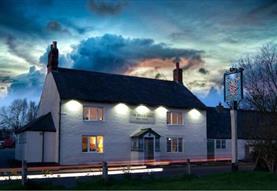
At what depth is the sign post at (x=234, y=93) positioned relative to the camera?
2281 centimetres

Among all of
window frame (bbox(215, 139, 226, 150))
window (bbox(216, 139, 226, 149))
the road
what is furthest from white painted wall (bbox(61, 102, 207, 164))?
the road

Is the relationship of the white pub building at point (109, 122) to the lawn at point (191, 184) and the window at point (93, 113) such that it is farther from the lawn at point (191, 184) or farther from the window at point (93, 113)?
the lawn at point (191, 184)

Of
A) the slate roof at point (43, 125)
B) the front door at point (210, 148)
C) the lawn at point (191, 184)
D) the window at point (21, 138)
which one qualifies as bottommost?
the lawn at point (191, 184)

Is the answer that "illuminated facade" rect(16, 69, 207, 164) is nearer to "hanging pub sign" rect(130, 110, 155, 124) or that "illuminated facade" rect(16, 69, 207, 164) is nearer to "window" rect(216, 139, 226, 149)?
"hanging pub sign" rect(130, 110, 155, 124)

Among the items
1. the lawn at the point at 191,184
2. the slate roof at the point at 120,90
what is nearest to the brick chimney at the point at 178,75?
the slate roof at the point at 120,90

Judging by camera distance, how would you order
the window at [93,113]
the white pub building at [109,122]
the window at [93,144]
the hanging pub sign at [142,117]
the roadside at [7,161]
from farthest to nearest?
the hanging pub sign at [142,117] < the window at [93,113] < the window at [93,144] < the white pub building at [109,122] < the roadside at [7,161]

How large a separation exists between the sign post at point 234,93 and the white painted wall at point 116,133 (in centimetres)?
1780

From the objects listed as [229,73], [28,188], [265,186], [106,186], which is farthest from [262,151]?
[28,188]

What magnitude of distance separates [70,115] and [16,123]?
3486 inches

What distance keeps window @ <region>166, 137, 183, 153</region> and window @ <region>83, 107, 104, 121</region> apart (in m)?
7.94

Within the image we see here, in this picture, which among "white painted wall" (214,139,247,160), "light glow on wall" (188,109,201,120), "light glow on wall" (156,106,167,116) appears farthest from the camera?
"white painted wall" (214,139,247,160)

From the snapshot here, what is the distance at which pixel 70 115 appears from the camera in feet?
124

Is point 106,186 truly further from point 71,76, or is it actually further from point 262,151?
point 71,76

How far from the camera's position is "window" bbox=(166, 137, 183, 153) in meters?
43.6
